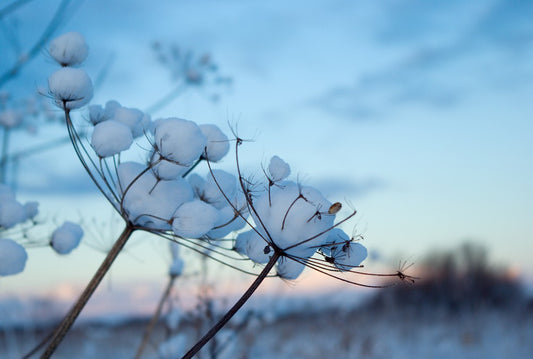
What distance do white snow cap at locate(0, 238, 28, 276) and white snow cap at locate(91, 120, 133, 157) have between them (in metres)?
0.35

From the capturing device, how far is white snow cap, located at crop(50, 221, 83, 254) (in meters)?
1.68

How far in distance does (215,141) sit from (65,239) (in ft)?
2.17

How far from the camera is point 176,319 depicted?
3.43 m

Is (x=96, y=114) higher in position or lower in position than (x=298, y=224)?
→ higher

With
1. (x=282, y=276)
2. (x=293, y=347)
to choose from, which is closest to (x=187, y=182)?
(x=282, y=276)

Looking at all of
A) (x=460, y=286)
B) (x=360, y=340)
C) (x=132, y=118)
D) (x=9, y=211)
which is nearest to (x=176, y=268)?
(x=9, y=211)

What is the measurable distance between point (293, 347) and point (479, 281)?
476 inches

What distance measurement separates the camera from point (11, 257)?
1344 millimetres

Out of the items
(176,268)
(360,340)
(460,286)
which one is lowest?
(176,268)

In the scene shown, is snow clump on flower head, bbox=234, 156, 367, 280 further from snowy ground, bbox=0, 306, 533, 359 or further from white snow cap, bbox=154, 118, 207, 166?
snowy ground, bbox=0, 306, 533, 359

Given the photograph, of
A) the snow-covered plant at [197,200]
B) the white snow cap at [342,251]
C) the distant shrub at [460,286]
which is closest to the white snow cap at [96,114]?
the snow-covered plant at [197,200]

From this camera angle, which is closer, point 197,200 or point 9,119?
point 197,200

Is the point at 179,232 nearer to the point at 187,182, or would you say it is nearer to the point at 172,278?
the point at 187,182

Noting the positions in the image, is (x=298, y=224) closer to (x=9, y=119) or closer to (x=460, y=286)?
(x=9, y=119)
